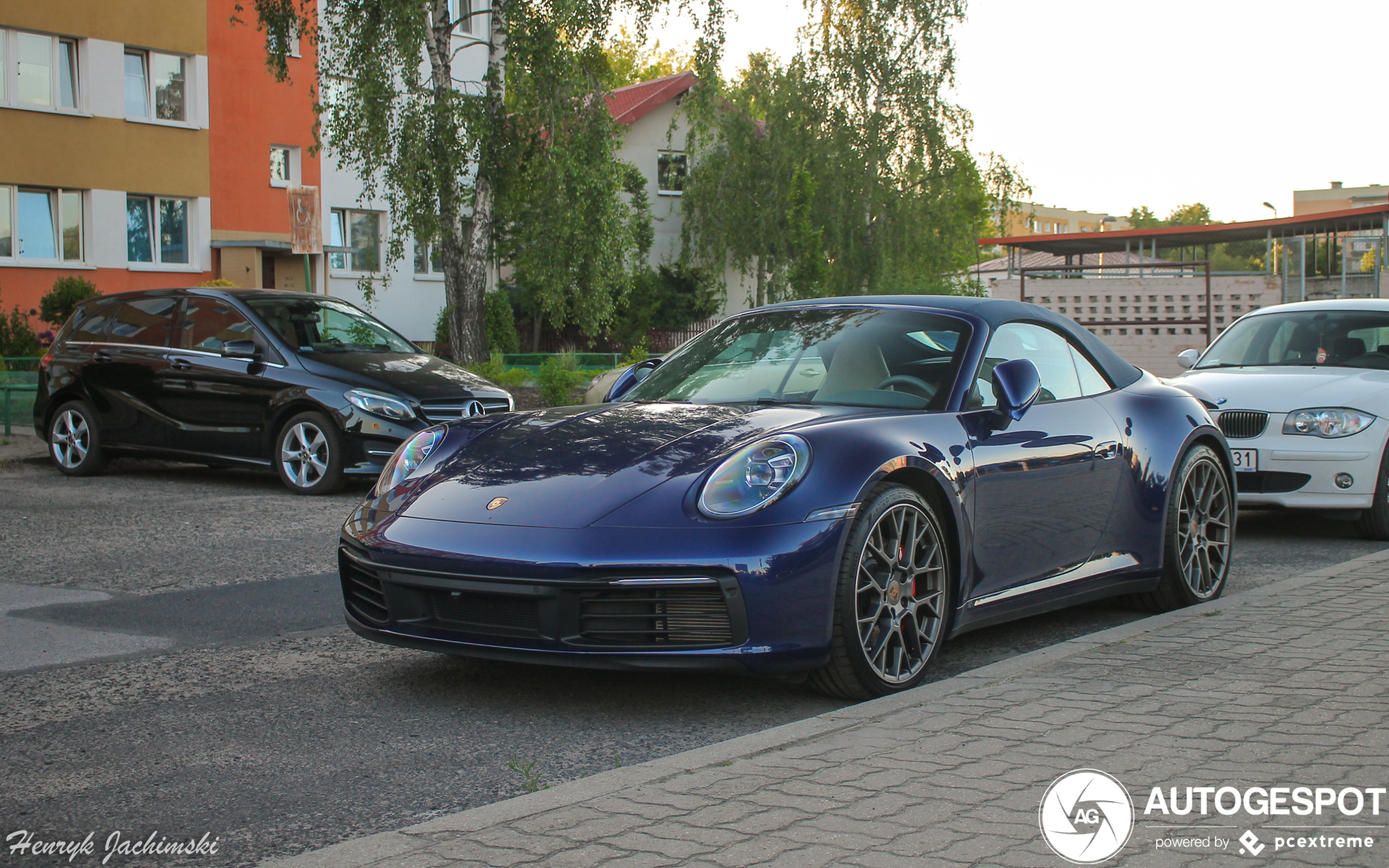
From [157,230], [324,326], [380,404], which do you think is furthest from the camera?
[157,230]

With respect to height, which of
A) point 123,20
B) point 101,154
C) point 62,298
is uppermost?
point 123,20

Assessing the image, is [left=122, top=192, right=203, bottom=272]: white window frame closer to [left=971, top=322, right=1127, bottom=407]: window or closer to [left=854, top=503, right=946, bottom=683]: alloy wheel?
[left=971, top=322, right=1127, bottom=407]: window

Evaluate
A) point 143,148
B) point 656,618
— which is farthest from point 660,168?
point 656,618

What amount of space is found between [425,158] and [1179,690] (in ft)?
53.7

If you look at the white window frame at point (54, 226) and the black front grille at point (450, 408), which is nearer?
the black front grille at point (450, 408)

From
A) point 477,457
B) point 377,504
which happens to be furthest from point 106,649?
point 477,457

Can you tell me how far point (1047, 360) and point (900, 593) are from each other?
5.34 ft

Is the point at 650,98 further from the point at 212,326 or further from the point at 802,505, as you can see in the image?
the point at 802,505

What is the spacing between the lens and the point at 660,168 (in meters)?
48.8

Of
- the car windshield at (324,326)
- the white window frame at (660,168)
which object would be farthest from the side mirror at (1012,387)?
the white window frame at (660,168)

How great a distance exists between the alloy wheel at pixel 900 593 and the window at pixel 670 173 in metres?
44.4

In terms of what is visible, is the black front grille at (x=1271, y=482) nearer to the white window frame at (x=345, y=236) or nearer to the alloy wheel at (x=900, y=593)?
the alloy wheel at (x=900, y=593)

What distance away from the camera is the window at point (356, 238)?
34.6m

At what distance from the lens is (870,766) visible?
138 inches
